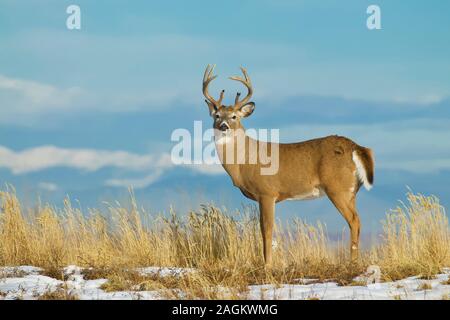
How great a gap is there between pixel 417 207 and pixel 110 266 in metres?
5.36

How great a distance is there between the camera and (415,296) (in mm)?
8047

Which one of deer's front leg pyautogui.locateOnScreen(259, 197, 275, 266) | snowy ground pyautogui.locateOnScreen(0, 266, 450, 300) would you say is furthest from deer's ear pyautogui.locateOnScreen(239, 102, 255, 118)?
snowy ground pyautogui.locateOnScreen(0, 266, 450, 300)

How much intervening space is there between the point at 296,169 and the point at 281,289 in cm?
450

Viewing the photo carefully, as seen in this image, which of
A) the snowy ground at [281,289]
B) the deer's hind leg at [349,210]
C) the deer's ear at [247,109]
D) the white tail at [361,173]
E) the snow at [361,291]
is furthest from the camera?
the deer's ear at [247,109]

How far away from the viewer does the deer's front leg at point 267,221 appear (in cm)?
1178

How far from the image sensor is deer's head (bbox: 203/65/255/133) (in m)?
12.6

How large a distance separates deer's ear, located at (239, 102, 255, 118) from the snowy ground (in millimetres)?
3488

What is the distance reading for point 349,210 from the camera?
40.2 feet

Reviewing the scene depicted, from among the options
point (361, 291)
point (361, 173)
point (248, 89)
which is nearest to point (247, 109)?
point (248, 89)

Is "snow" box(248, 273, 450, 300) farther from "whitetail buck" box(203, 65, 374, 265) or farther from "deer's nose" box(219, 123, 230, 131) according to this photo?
"deer's nose" box(219, 123, 230, 131)

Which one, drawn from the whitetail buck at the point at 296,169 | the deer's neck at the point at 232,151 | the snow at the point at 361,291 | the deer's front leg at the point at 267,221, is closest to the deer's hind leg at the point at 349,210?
the whitetail buck at the point at 296,169

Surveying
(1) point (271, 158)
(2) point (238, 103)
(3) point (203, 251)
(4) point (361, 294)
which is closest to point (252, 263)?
(3) point (203, 251)

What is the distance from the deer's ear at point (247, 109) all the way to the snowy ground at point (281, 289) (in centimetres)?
349

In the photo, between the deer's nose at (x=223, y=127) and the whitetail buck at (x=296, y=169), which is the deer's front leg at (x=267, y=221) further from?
the deer's nose at (x=223, y=127)
